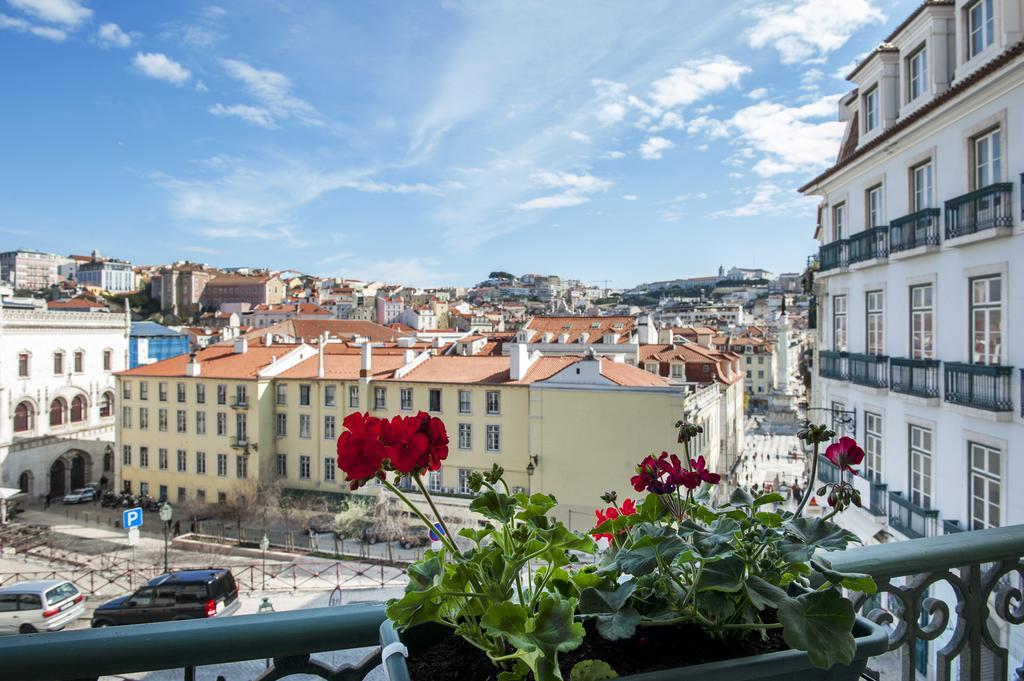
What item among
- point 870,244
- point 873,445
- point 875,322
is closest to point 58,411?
point 873,445

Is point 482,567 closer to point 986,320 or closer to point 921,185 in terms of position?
point 986,320

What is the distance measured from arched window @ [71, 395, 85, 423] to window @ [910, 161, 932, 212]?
3227cm

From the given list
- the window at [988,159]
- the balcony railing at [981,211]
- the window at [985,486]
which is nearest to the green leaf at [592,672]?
the balcony railing at [981,211]

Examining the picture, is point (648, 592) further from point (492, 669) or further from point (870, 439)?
point (870, 439)

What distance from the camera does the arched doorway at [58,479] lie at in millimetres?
26781

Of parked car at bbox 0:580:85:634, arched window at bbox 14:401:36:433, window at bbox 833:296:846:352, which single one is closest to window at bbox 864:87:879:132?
window at bbox 833:296:846:352

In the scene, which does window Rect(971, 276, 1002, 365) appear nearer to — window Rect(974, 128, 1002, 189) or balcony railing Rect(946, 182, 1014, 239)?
balcony railing Rect(946, 182, 1014, 239)

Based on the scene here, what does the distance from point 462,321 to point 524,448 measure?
5367cm

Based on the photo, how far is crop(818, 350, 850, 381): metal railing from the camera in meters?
9.21

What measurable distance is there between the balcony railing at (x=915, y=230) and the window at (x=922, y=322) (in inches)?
20.8

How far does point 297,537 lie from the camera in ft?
61.2

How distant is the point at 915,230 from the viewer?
7297 millimetres

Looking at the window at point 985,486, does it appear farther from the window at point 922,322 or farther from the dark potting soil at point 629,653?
the dark potting soil at point 629,653

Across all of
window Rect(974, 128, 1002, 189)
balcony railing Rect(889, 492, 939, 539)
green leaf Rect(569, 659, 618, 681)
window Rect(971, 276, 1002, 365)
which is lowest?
balcony railing Rect(889, 492, 939, 539)
